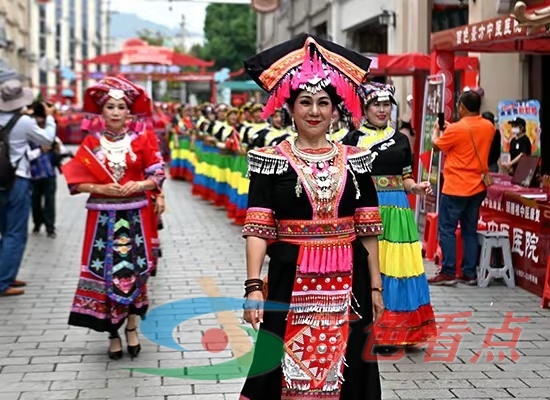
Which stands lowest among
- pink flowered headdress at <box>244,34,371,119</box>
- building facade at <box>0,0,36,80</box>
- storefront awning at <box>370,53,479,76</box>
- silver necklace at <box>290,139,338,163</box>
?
silver necklace at <box>290,139,338,163</box>

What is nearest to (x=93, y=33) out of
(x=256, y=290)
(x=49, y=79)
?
(x=49, y=79)

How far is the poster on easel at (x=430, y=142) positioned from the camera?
405 inches

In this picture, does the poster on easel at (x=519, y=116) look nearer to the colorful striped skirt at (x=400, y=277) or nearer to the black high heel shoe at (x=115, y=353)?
the colorful striped skirt at (x=400, y=277)

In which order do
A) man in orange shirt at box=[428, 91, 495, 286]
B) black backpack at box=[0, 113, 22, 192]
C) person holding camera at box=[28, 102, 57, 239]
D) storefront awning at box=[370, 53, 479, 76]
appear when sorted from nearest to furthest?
black backpack at box=[0, 113, 22, 192] < man in orange shirt at box=[428, 91, 495, 286] < person holding camera at box=[28, 102, 57, 239] < storefront awning at box=[370, 53, 479, 76]

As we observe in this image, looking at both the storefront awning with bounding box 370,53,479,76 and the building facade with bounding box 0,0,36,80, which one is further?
the building facade with bounding box 0,0,36,80

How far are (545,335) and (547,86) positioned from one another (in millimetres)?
7407

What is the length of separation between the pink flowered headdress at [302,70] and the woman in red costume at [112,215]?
235 cm

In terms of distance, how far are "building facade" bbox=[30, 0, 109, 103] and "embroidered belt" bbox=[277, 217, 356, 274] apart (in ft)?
181

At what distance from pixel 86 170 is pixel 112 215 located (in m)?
0.37

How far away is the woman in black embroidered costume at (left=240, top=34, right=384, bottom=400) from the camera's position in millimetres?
4129

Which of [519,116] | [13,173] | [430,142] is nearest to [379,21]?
[519,116]

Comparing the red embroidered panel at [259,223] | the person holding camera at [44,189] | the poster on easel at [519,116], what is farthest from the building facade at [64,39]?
the red embroidered panel at [259,223]

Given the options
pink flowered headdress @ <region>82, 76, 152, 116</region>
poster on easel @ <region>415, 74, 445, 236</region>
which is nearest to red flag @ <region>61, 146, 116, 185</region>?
pink flowered headdress @ <region>82, 76, 152, 116</region>

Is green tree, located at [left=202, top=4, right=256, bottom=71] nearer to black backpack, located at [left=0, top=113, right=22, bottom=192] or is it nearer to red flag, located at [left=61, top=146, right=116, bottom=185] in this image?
black backpack, located at [left=0, top=113, right=22, bottom=192]
